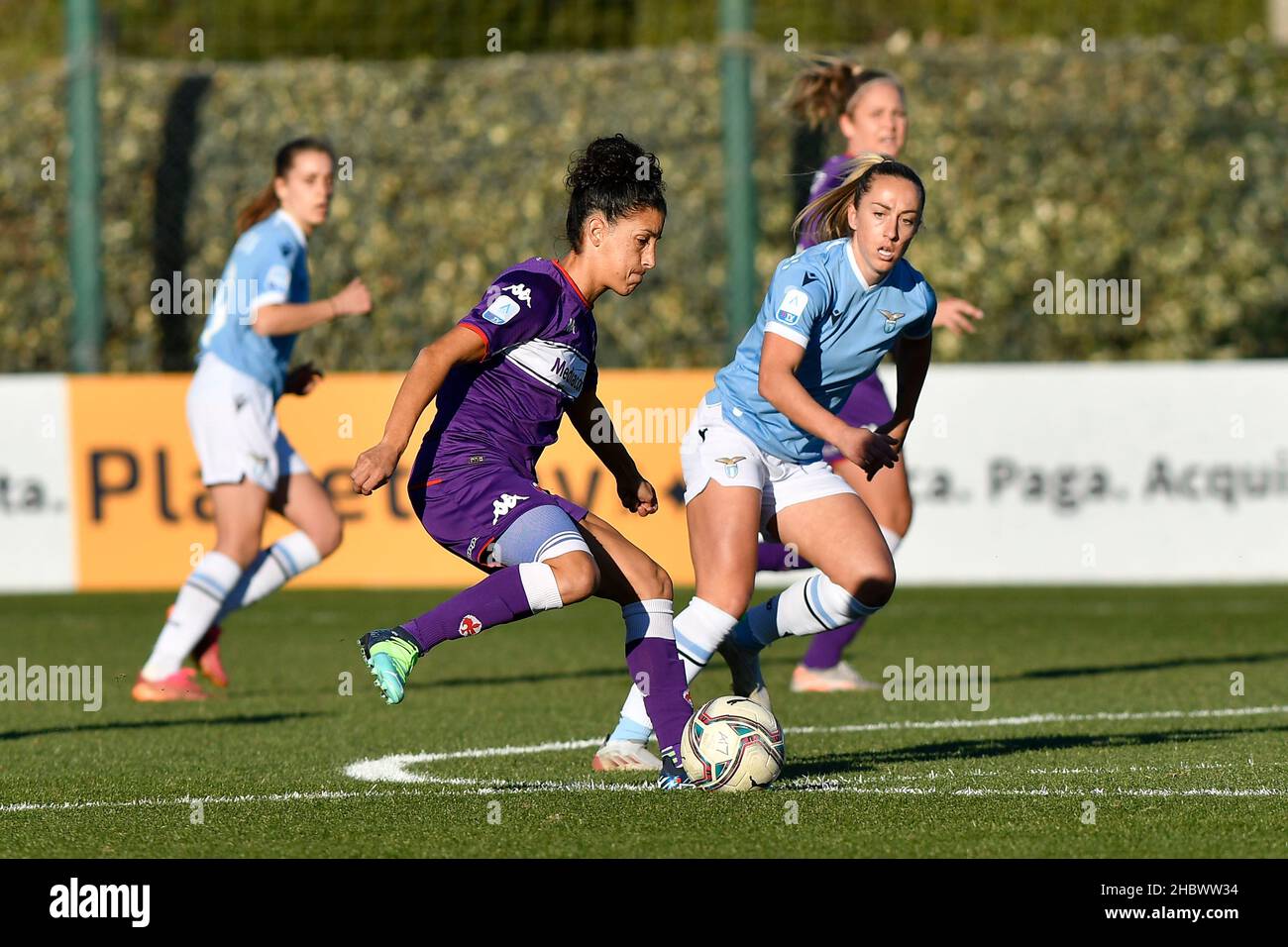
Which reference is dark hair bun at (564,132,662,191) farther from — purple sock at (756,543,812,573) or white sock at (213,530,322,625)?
white sock at (213,530,322,625)

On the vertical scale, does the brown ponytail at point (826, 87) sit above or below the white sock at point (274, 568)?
above

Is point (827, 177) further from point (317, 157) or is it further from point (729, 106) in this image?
point (729, 106)

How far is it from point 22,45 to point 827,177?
14748 millimetres

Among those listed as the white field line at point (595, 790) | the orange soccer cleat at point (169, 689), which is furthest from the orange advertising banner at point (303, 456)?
the white field line at point (595, 790)

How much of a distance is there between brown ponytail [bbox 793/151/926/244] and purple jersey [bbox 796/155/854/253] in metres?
0.06

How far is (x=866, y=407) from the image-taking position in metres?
8.11

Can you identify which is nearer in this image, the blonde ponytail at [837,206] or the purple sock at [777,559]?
the blonde ponytail at [837,206]

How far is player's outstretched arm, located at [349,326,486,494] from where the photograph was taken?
5320mm

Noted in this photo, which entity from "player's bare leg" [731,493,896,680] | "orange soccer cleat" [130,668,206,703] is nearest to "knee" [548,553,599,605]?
"player's bare leg" [731,493,896,680]

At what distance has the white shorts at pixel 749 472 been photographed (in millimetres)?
6320

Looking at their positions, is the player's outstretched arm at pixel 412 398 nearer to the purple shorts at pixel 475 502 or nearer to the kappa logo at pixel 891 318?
the purple shorts at pixel 475 502

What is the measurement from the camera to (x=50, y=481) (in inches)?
516
